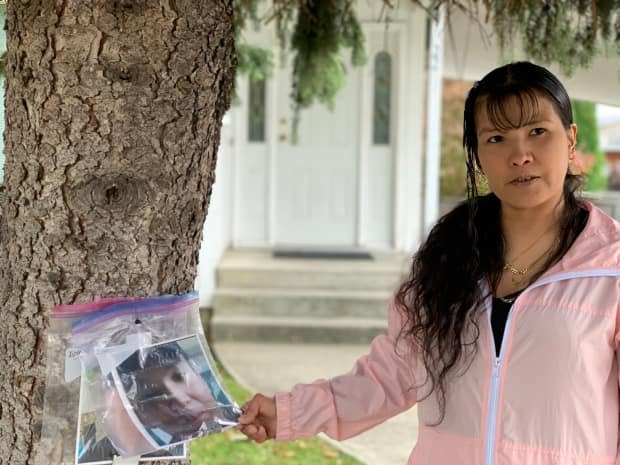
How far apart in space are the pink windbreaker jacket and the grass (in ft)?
8.92

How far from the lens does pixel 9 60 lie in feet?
5.02

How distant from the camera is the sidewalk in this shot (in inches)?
179

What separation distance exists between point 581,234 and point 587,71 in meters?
1.71

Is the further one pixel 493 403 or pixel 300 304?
pixel 300 304

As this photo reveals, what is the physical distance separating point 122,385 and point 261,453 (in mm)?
3187

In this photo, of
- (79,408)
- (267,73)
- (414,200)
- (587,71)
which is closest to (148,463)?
(79,408)

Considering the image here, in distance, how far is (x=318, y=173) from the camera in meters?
8.24

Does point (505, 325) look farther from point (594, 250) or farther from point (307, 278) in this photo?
point (307, 278)

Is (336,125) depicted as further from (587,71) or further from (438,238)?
(438,238)

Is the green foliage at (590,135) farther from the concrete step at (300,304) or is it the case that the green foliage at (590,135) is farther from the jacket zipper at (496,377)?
the jacket zipper at (496,377)

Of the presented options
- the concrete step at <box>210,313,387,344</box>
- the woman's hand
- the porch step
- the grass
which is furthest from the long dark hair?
the concrete step at <box>210,313,387,344</box>

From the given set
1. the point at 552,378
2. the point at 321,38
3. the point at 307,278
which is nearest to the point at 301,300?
the point at 307,278

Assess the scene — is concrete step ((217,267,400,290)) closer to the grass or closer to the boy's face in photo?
the grass

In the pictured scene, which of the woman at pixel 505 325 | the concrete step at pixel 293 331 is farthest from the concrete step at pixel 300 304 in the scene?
the woman at pixel 505 325
